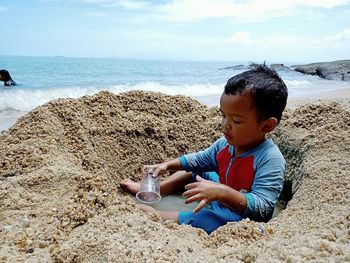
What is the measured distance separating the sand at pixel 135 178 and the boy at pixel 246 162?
0.58 feet

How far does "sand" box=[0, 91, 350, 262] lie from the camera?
137cm

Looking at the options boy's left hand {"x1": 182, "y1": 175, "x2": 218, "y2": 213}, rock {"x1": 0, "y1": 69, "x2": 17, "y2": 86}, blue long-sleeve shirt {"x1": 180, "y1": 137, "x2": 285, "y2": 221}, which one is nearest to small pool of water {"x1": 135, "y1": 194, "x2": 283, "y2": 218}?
blue long-sleeve shirt {"x1": 180, "y1": 137, "x2": 285, "y2": 221}

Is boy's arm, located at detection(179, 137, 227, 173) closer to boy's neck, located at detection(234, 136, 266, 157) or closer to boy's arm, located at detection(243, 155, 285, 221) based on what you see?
boy's neck, located at detection(234, 136, 266, 157)

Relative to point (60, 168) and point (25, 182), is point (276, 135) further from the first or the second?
point (25, 182)

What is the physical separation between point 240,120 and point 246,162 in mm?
301

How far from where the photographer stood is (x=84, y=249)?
1398mm

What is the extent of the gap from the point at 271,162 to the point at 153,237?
1.05 m

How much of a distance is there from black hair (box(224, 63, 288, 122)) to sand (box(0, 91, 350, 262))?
46 cm

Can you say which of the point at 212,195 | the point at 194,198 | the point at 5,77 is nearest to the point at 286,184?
the point at 212,195

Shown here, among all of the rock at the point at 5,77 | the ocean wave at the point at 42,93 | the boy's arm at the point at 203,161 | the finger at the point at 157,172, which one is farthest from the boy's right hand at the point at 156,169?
the rock at the point at 5,77

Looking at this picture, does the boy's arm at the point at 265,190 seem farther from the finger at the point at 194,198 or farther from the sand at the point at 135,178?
A: the finger at the point at 194,198

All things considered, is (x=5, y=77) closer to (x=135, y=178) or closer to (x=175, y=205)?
(x=135, y=178)

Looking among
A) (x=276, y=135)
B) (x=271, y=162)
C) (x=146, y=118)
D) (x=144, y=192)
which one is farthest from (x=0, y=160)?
(x=276, y=135)

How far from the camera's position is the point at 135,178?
2965 mm
